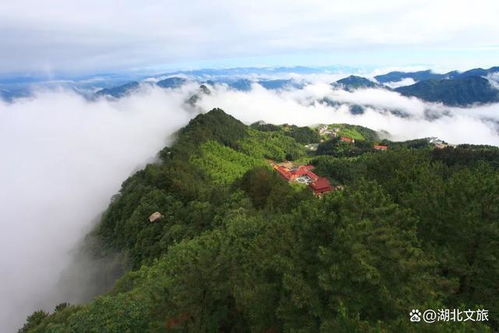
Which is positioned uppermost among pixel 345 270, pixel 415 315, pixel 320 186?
pixel 345 270

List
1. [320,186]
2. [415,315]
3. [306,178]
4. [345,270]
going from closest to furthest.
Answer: [415,315] → [345,270] → [320,186] → [306,178]

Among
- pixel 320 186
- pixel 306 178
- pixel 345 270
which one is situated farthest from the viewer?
pixel 306 178

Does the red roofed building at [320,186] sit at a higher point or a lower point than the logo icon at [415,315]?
lower

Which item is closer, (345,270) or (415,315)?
(415,315)

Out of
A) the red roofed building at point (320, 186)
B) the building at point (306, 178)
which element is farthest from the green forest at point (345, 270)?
the building at point (306, 178)

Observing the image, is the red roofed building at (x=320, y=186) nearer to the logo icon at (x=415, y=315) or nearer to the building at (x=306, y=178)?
the building at (x=306, y=178)

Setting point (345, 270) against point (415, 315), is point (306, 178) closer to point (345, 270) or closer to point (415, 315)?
point (345, 270)

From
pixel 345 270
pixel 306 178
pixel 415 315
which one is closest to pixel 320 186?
pixel 306 178

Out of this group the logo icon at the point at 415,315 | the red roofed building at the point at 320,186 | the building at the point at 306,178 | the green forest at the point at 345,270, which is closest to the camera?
the logo icon at the point at 415,315

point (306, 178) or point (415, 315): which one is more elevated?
point (415, 315)

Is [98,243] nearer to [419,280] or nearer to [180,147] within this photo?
[180,147]

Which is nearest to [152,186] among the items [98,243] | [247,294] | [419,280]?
[98,243]
